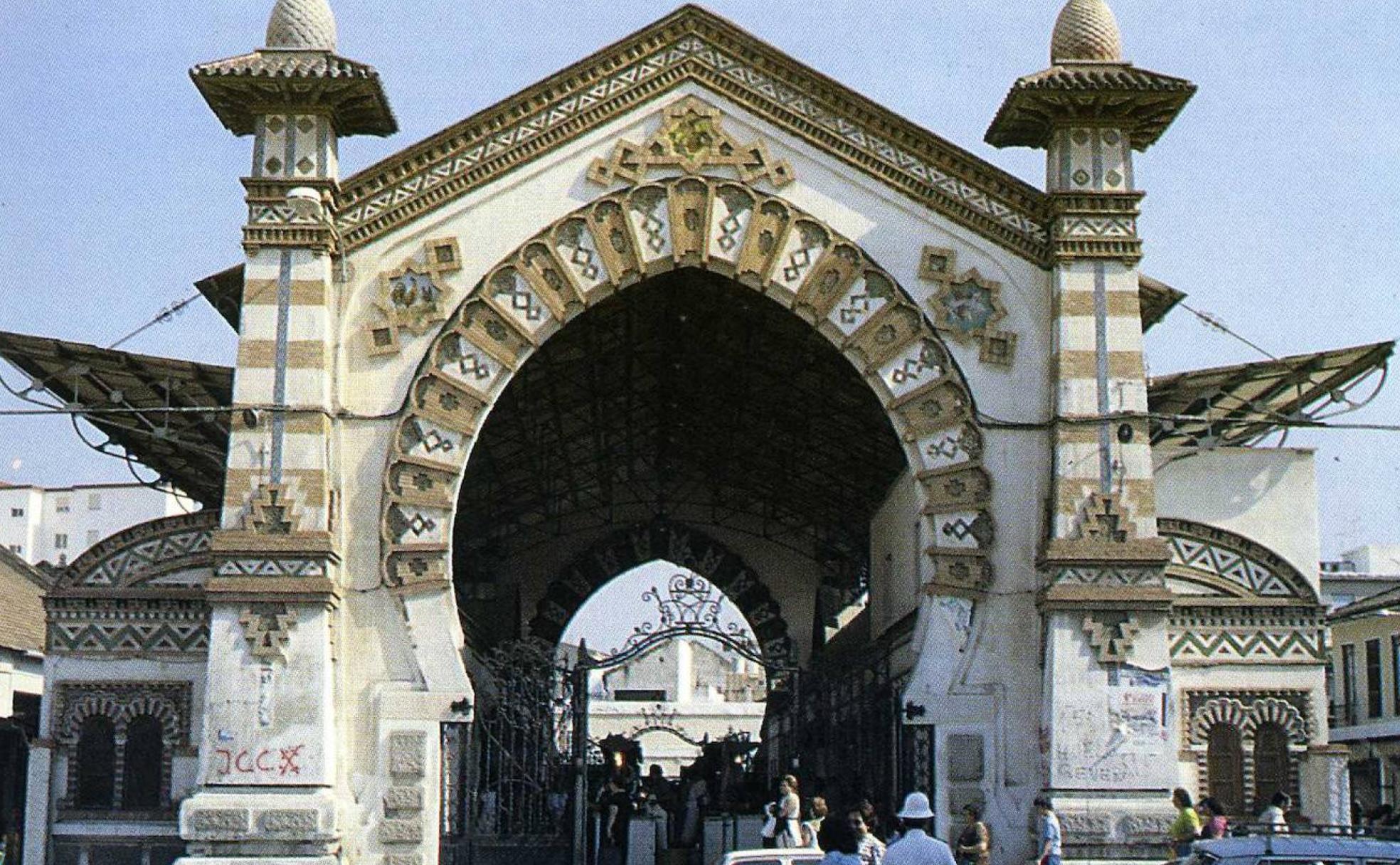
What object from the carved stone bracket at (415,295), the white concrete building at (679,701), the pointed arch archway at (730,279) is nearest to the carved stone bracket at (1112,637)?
the pointed arch archway at (730,279)

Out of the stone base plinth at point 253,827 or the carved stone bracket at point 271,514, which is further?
the carved stone bracket at point 271,514

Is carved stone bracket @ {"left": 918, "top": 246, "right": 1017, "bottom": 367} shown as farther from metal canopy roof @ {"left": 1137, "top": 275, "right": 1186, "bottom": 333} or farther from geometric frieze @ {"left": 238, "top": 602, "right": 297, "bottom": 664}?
geometric frieze @ {"left": 238, "top": 602, "right": 297, "bottom": 664}

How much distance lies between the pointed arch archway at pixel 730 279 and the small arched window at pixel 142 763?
196 inches

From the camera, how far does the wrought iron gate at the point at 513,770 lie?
24844mm

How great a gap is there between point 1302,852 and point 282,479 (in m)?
12.6

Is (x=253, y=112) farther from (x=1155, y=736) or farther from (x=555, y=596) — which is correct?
(x=555, y=596)

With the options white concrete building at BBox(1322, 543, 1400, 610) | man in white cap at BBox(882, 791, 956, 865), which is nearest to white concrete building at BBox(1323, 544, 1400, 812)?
white concrete building at BBox(1322, 543, 1400, 610)

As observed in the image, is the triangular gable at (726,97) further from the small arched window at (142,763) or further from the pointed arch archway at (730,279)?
the small arched window at (142,763)

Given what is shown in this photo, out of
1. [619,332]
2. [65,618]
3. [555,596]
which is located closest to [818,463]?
[619,332]

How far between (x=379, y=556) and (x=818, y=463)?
1262 cm

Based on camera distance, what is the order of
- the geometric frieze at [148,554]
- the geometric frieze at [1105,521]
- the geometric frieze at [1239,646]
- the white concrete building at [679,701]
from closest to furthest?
the geometric frieze at [1105,521], the geometric frieze at [1239,646], the geometric frieze at [148,554], the white concrete building at [679,701]

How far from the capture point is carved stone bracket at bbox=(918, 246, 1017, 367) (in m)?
24.0

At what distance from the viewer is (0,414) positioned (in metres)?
22.0

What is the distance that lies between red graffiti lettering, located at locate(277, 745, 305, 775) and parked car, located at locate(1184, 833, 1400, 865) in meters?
11.0
